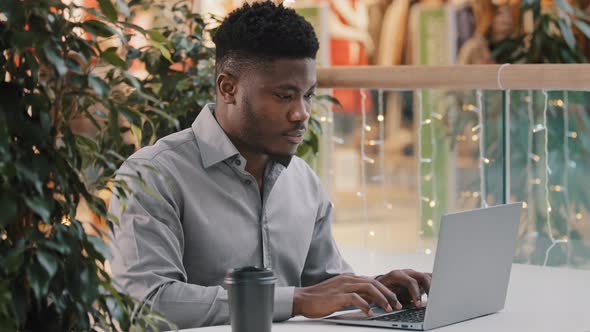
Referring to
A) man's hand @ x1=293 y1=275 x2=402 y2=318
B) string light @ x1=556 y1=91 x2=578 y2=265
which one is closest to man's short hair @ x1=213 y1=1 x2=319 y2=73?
man's hand @ x1=293 y1=275 x2=402 y2=318

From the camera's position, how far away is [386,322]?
1.88 meters

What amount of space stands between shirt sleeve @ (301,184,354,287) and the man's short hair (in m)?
0.43

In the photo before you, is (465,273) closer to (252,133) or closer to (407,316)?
(407,316)

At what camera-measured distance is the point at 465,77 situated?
9.90ft

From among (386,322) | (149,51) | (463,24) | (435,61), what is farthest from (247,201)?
(463,24)

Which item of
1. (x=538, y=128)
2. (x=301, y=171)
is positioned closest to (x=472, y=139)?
(x=538, y=128)

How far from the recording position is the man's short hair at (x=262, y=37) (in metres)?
2.29

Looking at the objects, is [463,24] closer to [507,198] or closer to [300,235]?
[507,198]

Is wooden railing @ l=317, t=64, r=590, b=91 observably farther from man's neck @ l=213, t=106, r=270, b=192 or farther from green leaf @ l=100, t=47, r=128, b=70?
green leaf @ l=100, t=47, r=128, b=70

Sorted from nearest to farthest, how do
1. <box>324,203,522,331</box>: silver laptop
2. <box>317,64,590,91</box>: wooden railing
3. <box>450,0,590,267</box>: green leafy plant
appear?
<box>324,203,522,331</box>: silver laptop → <box>317,64,590,91</box>: wooden railing → <box>450,0,590,267</box>: green leafy plant

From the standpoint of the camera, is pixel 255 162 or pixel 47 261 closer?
pixel 47 261

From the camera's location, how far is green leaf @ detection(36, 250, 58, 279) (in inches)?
52.2

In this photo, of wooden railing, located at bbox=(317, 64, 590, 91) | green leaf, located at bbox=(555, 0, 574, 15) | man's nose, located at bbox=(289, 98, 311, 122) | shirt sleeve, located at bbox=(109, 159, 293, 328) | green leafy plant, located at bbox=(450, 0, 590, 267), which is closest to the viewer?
shirt sleeve, located at bbox=(109, 159, 293, 328)

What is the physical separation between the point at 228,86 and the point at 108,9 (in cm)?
94
